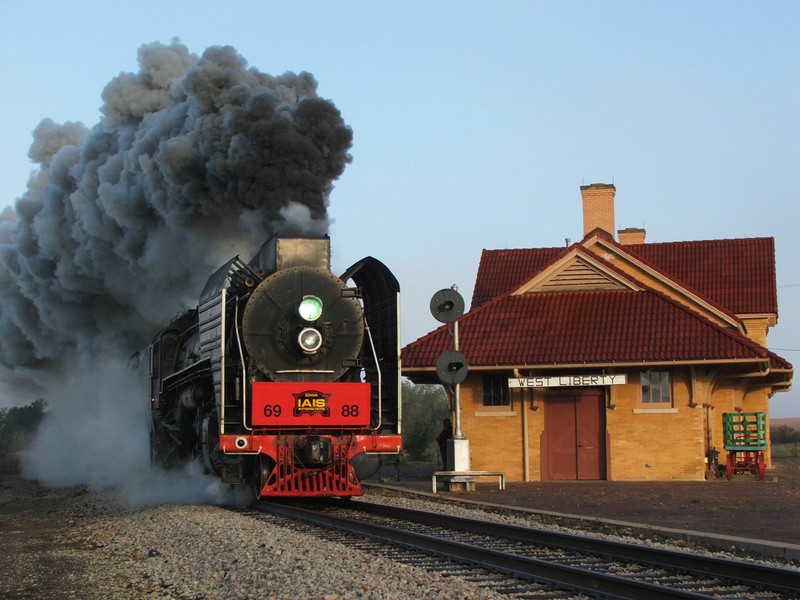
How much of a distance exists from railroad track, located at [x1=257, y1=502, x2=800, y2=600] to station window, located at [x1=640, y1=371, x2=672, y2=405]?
36.0 ft

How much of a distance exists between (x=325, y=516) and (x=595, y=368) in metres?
10.6

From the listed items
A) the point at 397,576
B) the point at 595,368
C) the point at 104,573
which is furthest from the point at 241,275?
the point at 595,368

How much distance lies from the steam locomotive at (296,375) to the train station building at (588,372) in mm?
5991

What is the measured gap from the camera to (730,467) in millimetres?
22656

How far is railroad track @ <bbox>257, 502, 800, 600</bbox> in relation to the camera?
738 cm

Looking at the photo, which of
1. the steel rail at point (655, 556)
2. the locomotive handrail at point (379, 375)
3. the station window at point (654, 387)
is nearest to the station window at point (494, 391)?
the station window at point (654, 387)

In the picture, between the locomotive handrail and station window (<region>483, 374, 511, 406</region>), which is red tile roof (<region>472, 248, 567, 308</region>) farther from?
the locomotive handrail

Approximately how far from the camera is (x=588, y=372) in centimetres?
2216

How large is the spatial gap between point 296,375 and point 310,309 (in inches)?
36.2

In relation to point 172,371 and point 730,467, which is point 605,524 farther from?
point 730,467

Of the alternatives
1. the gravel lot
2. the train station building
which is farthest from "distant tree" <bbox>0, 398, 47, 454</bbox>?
the gravel lot

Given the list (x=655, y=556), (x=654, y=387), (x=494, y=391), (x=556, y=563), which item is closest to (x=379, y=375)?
(x=556, y=563)

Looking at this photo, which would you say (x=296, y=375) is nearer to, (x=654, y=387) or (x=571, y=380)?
(x=571, y=380)

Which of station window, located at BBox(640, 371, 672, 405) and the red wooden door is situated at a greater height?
station window, located at BBox(640, 371, 672, 405)
